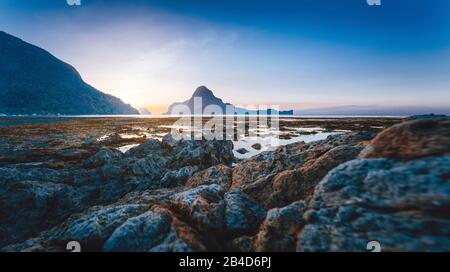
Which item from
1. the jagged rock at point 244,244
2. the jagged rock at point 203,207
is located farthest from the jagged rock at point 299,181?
the jagged rock at point 244,244

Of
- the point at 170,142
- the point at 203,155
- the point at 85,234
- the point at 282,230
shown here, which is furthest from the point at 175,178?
the point at 170,142

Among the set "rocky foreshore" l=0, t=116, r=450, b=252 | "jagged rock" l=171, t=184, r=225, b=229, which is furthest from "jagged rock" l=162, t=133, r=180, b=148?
"jagged rock" l=171, t=184, r=225, b=229

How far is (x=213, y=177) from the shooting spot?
12.9 meters

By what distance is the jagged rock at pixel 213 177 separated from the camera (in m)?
12.4

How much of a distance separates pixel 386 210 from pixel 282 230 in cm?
255

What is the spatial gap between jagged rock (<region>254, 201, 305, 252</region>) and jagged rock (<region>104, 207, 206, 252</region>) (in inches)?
70.0

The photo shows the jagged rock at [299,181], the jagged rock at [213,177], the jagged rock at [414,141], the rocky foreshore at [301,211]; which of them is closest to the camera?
Result: the rocky foreshore at [301,211]

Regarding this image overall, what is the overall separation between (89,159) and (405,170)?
64.5 feet

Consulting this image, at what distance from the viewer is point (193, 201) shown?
294 inches

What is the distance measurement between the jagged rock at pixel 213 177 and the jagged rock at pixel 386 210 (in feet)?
24.5

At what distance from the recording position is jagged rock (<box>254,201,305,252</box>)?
5.34 m

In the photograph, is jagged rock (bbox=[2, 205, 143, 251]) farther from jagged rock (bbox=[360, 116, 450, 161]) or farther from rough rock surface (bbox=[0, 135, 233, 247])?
jagged rock (bbox=[360, 116, 450, 161])

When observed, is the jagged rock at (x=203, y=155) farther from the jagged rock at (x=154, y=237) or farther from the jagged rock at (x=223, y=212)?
the jagged rock at (x=154, y=237)
